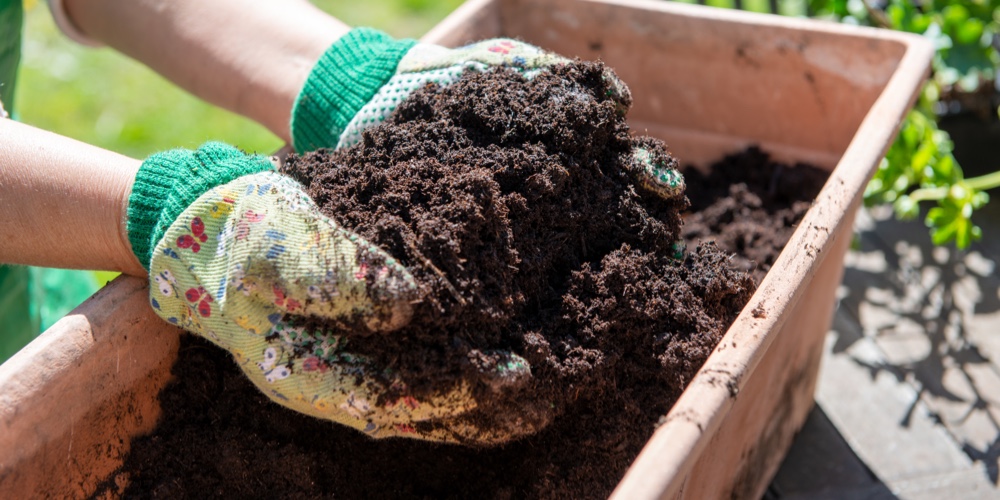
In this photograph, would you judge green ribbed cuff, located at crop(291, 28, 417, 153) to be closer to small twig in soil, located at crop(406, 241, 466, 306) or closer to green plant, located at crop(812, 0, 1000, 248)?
small twig in soil, located at crop(406, 241, 466, 306)

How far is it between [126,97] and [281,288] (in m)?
2.74

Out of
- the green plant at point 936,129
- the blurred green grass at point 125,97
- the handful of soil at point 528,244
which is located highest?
the handful of soil at point 528,244

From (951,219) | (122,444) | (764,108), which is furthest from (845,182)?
(122,444)

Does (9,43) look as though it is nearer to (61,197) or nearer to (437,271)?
(61,197)

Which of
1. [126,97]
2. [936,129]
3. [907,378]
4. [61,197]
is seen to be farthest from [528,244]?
[126,97]

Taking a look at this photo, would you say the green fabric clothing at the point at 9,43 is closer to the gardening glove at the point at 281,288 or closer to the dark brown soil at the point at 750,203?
the gardening glove at the point at 281,288

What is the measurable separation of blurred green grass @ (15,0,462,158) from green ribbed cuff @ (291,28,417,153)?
1.53 m

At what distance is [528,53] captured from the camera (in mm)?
1385

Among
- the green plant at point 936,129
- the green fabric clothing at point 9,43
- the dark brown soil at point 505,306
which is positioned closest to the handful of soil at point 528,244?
the dark brown soil at point 505,306

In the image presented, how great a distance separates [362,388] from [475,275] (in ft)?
0.68

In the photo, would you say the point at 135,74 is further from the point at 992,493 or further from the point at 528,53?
the point at 992,493

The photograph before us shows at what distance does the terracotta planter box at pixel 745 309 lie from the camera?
105cm

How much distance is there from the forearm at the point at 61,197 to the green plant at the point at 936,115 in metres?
1.72

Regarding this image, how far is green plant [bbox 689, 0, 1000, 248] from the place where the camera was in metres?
2.02
